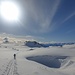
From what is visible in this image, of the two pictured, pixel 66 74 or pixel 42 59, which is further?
pixel 42 59

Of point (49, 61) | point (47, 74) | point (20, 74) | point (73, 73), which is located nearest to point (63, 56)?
point (49, 61)

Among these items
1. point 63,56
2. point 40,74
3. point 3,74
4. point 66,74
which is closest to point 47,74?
point 40,74

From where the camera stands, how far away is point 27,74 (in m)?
21.8

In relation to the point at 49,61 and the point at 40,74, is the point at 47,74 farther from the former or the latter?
the point at 49,61

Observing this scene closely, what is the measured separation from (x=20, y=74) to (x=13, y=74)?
127cm

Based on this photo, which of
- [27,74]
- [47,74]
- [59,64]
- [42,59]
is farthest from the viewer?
[42,59]

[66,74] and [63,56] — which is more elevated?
[63,56]

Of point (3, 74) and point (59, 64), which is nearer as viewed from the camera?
point (3, 74)

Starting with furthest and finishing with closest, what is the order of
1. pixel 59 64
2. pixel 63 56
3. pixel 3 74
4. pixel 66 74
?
1. pixel 63 56
2. pixel 59 64
3. pixel 66 74
4. pixel 3 74

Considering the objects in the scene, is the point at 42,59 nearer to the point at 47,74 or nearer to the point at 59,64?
the point at 59,64

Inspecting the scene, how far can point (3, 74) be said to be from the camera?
19672 mm

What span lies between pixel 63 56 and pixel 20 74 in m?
32.3

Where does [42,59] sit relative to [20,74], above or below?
above

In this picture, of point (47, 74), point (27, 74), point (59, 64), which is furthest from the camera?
point (59, 64)
